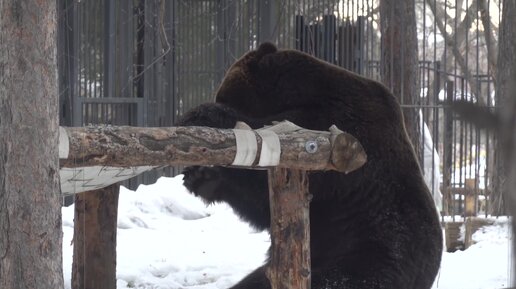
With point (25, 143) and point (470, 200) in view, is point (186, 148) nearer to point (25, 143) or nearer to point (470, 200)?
point (25, 143)

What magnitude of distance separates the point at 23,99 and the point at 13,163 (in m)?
0.25

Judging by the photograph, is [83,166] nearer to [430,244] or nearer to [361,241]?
[361,241]

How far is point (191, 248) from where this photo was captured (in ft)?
30.1

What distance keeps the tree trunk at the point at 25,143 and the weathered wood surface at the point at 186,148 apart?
0.68 m

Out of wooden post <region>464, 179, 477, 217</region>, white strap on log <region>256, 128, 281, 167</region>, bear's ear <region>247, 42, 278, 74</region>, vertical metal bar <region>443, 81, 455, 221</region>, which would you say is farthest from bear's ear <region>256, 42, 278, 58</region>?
vertical metal bar <region>443, 81, 455, 221</region>

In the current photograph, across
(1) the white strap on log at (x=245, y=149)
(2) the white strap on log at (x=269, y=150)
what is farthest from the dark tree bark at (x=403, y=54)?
(1) the white strap on log at (x=245, y=149)

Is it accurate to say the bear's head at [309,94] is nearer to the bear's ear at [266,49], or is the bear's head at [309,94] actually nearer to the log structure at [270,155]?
the bear's ear at [266,49]

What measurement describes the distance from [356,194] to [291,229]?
0.73m

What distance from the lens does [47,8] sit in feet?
11.0

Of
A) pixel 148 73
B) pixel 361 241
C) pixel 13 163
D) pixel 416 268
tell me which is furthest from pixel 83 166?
pixel 148 73

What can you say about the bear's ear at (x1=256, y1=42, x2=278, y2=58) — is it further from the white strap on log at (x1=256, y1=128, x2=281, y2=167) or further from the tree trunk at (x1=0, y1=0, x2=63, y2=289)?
the tree trunk at (x1=0, y1=0, x2=63, y2=289)

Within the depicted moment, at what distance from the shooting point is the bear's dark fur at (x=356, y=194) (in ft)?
17.6

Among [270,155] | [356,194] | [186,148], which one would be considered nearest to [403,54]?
[356,194]

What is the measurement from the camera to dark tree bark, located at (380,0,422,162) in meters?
9.51
